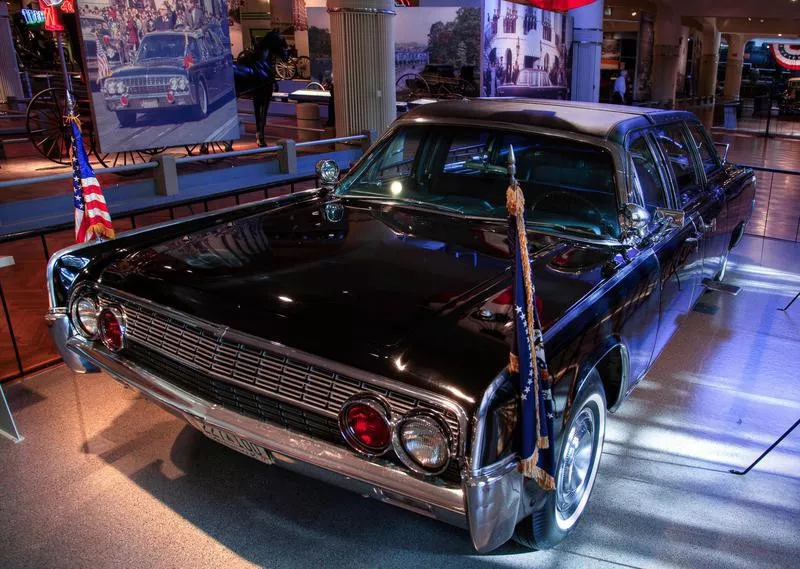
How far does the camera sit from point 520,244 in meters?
2.23

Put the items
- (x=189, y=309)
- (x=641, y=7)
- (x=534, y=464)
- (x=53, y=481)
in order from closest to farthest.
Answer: (x=534, y=464) < (x=189, y=309) < (x=53, y=481) < (x=641, y=7)

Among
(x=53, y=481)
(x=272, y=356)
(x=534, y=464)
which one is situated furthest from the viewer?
(x=53, y=481)

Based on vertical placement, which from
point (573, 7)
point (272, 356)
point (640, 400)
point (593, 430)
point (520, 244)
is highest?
point (573, 7)

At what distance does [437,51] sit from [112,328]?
1217cm

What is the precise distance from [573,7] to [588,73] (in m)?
2.25

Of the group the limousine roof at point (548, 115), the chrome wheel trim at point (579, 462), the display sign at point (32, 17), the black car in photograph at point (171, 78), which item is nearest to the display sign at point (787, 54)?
the black car in photograph at point (171, 78)

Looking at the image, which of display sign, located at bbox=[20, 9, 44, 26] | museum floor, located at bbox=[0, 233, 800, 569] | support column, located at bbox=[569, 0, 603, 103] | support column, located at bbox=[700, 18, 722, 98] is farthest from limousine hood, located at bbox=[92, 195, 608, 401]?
support column, located at bbox=[700, 18, 722, 98]

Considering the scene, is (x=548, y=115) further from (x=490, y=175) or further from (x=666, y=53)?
(x=666, y=53)

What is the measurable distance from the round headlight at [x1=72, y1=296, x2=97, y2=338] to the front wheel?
2.04m

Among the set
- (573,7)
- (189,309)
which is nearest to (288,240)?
(189,309)

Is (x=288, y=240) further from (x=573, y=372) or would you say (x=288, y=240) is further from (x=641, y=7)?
(x=641, y=7)

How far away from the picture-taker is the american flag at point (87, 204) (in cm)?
455

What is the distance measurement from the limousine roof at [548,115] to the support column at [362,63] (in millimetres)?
6099

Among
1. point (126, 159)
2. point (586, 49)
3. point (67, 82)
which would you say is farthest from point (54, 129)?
point (586, 49)
